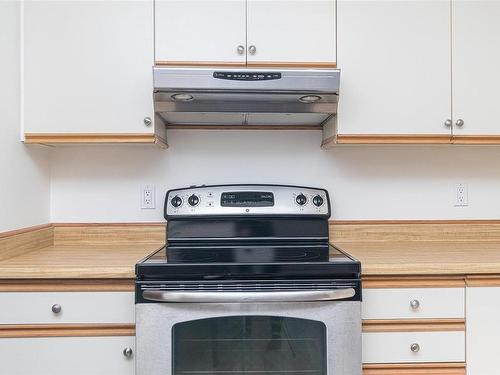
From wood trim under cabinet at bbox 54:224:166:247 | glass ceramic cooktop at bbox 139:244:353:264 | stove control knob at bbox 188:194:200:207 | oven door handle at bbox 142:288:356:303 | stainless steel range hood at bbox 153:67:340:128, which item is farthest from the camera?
wood trim under cabinet at bbox 54:224:166:247

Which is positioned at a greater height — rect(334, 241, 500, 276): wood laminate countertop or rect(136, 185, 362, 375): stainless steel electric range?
rect(334, 241, 500, 276): wood laminate countertop

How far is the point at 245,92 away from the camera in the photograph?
5.22ft

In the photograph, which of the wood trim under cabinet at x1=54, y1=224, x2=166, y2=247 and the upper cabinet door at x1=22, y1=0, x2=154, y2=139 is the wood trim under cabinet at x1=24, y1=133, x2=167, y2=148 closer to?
the upper cabinet door at x1=22, y1=0, x2=154, y2=139

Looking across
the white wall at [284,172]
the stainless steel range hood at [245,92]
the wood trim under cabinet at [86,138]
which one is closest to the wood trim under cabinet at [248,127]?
the white wall at [284,172]

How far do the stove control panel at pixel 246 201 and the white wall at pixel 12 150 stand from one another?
0.59m

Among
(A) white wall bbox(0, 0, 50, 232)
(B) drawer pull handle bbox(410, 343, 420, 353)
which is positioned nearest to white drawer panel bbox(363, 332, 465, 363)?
(B) drawer pull handle bbox(410, 343, 420, 353)

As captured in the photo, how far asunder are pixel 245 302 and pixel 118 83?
102 centimetres

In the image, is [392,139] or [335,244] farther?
[335,244]

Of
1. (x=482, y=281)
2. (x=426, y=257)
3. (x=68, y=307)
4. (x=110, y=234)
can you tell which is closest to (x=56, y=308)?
(x=68, y=307)

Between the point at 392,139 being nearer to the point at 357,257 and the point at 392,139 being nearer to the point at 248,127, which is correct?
the point at 357,257

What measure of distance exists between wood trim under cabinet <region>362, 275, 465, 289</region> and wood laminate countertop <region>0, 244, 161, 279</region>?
835 millimetres

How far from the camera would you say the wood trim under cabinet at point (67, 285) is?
1.39 m

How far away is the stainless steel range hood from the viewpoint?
5.07ft

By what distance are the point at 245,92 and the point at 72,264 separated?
89 centimetres
